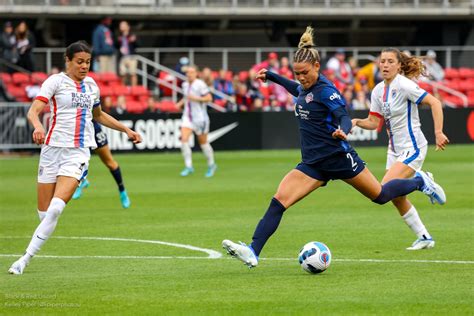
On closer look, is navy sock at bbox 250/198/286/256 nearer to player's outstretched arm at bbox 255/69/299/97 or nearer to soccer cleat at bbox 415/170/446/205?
player's outstretched arm at bbox 255/69/299/97

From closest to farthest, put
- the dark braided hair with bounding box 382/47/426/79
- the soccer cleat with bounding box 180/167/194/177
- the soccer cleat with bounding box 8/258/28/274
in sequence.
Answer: the soccer cleat with bounding box 8/258/28/274
the dark braided hair with bounding box 382/47/426/79
the soccer cleat with bounding box 180/167/194/177

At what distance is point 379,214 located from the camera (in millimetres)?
16828

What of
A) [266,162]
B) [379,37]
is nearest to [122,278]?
[266,162]

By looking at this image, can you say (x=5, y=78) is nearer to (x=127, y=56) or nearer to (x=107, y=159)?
(x=127, y=56)

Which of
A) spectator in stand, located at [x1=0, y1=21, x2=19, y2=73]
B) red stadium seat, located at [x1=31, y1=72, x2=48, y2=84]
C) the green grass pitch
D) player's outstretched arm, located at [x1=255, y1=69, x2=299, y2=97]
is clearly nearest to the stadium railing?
spectator in stand, located at [x1=0, y1=21, x2=19, y2=73]

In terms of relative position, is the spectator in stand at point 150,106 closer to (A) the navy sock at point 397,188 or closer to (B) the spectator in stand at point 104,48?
(B) the spectator in stand at point 104,48

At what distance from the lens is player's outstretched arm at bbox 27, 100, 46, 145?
10.5 m

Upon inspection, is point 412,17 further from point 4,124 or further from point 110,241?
point 110,241

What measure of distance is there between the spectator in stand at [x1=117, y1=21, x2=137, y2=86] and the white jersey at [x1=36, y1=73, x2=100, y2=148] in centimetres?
2266

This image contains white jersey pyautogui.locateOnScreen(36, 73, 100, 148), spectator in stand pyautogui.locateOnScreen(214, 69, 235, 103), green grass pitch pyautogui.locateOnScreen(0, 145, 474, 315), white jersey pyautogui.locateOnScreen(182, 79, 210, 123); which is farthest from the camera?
spectator in stand pyautogui.locateOnScreen(214, 69, 235, 103)

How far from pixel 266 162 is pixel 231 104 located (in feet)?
20.7

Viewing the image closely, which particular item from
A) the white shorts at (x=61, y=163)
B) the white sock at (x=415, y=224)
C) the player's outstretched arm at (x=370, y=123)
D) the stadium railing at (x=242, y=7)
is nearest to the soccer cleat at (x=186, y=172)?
the stadium railing at (x=242, y=7)

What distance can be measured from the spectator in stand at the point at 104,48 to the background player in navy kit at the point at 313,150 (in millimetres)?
23009

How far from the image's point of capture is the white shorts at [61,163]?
11.1 meters
